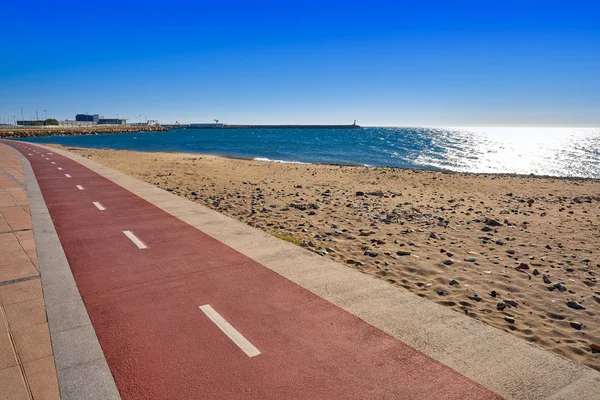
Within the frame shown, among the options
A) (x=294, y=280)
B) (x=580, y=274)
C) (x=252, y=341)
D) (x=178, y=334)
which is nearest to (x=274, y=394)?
(x=252, y=341)

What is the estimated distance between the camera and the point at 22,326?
452 centimetres

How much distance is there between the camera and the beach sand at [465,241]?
5.64 meters

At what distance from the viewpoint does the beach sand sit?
5.64 meters

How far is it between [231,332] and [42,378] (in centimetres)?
193

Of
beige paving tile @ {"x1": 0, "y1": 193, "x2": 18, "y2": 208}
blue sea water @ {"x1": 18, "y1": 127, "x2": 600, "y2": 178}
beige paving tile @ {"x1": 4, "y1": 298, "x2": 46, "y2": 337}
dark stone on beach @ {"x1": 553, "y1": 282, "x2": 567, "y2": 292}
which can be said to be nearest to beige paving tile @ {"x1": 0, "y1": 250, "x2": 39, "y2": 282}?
beige paving tile @ {"x1": 4, "y1": 298, "x2": 46, "y2": 337}

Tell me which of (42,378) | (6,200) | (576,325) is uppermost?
(6,200)

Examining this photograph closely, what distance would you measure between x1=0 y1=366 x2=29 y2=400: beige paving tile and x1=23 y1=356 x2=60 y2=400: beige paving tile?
6 centimetres

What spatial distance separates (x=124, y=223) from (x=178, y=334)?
6.00m

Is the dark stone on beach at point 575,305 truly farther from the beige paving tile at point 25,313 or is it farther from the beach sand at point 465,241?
the beige paving tile at point 25,313

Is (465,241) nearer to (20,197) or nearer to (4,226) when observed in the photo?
(4,226)

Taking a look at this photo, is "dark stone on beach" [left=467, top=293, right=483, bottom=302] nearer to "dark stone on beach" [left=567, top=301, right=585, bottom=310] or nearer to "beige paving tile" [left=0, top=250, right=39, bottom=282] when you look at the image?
"dark stone on beach" [left=567, top=301, right=585, bottom=310]

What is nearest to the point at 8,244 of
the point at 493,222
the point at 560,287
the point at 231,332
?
the point at 231,332

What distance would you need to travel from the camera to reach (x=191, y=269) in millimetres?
6480

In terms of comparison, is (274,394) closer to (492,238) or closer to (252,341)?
(252,341)
